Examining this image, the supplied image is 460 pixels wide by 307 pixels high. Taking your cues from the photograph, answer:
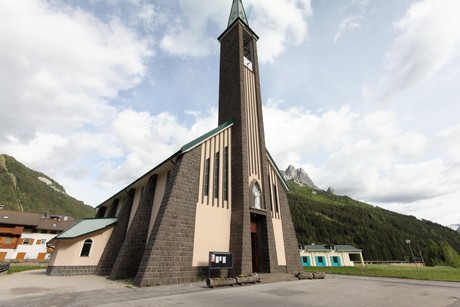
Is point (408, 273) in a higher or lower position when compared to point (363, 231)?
lower

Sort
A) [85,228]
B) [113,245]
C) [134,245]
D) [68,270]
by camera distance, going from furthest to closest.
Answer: [85,228]
[113,245]
[68,270]
[134,245]

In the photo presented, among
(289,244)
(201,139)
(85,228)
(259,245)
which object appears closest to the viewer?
(201,139)

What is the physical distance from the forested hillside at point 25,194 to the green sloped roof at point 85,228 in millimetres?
119706

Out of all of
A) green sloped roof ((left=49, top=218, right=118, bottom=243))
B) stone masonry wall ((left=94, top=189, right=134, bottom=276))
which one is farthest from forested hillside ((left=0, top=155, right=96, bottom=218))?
stone masonry wall ((left=94, top=189, right=134, bottom=276))

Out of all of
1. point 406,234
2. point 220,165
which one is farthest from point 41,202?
point 406,234

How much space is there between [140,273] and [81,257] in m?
10.2

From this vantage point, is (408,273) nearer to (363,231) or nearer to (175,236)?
(175,236)

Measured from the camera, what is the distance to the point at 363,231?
94.4m

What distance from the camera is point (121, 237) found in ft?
60.7

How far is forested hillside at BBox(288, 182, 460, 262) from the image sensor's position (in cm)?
8444

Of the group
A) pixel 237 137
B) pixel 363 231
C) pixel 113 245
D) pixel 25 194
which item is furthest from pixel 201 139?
pixel 25 194

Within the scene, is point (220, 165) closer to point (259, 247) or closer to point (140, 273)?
point (259, 247)

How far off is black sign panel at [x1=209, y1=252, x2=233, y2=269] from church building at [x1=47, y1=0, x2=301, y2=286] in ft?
4.11

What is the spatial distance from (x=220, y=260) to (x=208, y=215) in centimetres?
302
